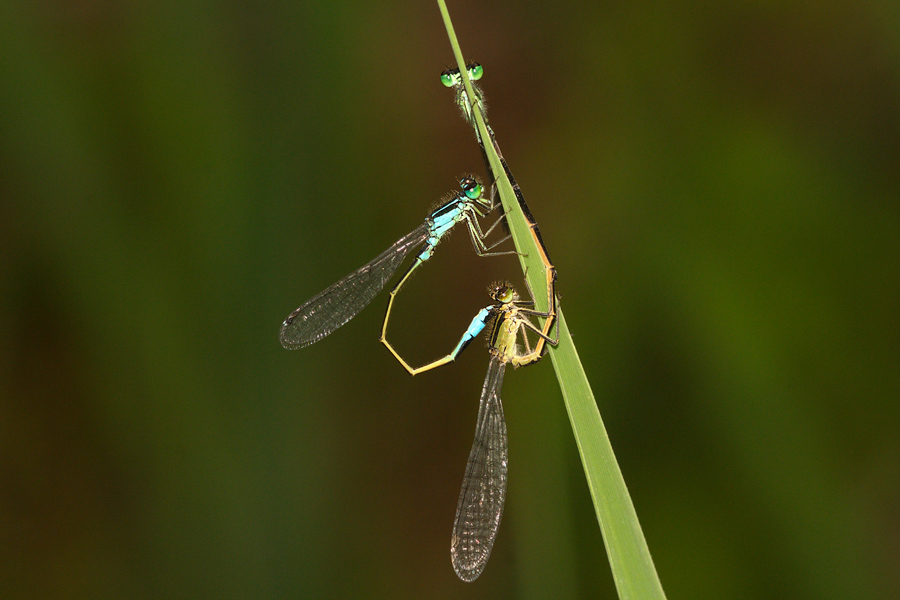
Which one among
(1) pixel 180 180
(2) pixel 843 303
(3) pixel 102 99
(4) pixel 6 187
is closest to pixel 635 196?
(2) pixel 843 303

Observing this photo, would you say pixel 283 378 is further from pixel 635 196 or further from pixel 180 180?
pixel 635 196

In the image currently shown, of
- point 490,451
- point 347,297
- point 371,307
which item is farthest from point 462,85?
point 371,307

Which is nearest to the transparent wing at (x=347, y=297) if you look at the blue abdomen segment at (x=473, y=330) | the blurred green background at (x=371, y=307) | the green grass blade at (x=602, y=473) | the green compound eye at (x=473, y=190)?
the blurred green background at (x=371, y=307)

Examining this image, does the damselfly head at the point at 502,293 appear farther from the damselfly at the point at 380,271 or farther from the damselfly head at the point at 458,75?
the damselfly head at the point at 458,75

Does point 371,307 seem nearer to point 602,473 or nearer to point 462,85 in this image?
point 462,85

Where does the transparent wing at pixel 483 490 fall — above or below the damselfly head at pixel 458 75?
below

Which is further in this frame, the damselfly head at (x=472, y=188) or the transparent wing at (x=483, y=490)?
the damselfly head at (x=472, y=188)
